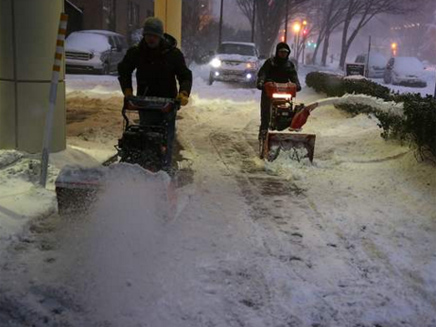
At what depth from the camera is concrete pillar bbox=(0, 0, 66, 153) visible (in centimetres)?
714

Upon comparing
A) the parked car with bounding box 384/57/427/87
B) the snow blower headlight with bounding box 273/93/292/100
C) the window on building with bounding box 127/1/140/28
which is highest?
the window on building with bounding box 127/1/140/28

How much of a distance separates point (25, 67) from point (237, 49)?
17619 millimetres

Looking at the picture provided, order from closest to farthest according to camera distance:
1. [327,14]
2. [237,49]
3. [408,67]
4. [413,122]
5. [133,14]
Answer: [413,122], [237,49], [408,67], [133,14], [327,14]

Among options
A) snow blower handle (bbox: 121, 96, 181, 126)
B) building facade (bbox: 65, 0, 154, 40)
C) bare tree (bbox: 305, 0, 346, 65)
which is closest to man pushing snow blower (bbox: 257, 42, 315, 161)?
snow blower handle (bbox: 121, 96, 181, 126)

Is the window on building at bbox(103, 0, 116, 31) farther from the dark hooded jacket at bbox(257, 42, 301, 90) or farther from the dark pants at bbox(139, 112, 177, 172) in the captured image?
the dark pants at bbox(139, 112, 177, 172)

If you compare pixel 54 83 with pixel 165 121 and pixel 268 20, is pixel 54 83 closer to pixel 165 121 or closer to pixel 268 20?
pixel 165 121

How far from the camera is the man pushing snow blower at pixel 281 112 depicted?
800cm

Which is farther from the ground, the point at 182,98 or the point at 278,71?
the point at 278,71

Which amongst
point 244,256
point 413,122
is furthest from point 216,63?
point 244,256

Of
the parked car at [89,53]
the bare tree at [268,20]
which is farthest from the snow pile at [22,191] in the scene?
the bare tree at [268,20]

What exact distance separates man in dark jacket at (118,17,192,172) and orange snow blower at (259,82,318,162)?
2250 millimetres

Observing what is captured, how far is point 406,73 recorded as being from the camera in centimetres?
3092

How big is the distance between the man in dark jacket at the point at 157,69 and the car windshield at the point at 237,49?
58.9 feet

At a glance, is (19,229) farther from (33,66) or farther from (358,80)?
(358,80)
